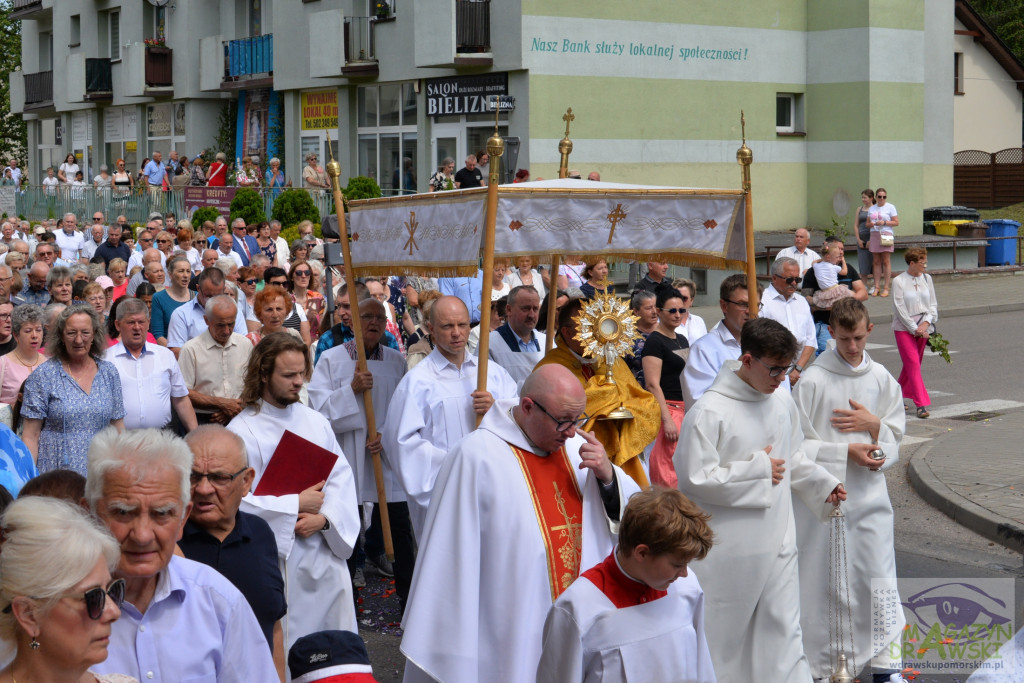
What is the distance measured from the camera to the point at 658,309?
897 centimetres

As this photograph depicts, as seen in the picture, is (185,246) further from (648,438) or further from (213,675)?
(213,675)

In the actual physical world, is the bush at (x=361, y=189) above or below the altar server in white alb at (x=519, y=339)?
above

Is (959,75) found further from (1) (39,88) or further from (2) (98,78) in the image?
(1) (39,88)

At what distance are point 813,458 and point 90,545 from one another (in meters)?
4.36

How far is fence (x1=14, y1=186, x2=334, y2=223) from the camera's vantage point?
2653 cm

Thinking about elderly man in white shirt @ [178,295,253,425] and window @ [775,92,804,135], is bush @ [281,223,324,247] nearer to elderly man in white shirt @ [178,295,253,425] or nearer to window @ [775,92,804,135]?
window @ [775,92,804,135]

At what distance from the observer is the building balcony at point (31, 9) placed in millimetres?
46031

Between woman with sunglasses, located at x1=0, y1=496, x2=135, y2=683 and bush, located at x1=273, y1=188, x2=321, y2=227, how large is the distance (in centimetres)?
2189

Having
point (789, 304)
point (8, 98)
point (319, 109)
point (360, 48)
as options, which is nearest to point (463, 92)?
point (360, 48)

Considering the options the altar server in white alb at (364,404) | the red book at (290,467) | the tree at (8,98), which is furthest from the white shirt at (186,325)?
the tree at (8,98)

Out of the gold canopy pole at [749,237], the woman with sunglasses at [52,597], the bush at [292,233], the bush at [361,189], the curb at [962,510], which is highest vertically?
the bush at [361,189]

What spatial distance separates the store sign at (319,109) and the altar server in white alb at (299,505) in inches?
1052

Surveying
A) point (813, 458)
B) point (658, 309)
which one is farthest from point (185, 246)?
point (813, 458)

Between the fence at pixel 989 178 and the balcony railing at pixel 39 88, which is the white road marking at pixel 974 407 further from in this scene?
the balcony railing at pixel 39 88
